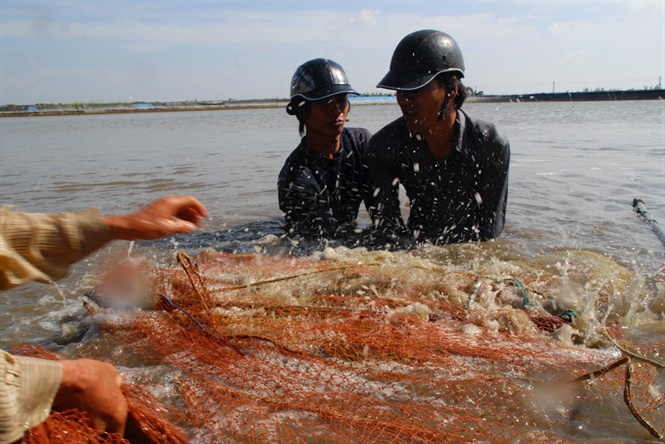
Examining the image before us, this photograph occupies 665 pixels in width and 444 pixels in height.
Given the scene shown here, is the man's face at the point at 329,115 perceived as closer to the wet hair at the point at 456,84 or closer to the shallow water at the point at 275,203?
the wet hair at the point at 456,84

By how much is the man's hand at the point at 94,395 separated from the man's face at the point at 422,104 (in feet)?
10.8

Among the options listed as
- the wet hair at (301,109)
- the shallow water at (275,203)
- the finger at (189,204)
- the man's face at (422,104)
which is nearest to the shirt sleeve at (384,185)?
the man's face at (422,104)

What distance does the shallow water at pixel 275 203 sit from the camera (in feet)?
12.8

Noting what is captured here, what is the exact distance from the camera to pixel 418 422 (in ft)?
7.82

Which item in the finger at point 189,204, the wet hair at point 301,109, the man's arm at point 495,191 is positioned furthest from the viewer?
the wet hair at point 301,109

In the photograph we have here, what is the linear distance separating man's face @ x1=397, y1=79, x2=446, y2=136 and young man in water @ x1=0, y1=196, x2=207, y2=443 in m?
2.89

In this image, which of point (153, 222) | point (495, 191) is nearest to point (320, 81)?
point (495, 191)

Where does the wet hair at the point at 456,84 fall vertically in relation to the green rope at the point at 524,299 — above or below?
above

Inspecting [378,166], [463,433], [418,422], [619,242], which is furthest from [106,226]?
[619,242]

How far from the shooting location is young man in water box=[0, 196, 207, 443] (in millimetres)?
1783

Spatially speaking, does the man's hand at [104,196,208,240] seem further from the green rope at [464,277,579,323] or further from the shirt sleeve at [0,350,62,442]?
the green rope at [464,277,579,323]

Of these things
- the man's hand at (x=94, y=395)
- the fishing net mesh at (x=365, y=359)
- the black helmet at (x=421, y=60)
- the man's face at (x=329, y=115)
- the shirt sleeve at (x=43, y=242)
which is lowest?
the fishing net mesh at (x=365, y=359)

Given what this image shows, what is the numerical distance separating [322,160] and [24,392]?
381cm

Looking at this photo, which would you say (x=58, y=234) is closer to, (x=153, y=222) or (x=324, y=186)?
(x=153, y=222)
